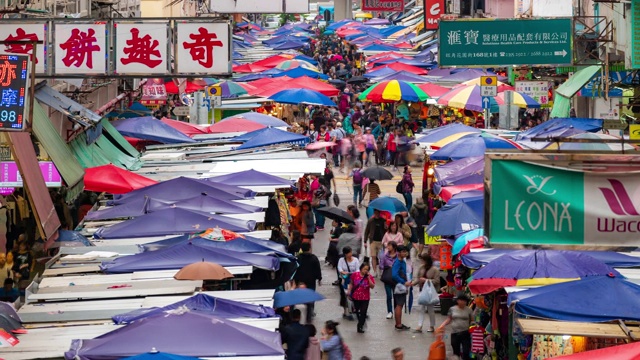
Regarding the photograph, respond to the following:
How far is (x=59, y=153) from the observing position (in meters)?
22.0

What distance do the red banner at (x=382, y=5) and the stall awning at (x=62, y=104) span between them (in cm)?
4394

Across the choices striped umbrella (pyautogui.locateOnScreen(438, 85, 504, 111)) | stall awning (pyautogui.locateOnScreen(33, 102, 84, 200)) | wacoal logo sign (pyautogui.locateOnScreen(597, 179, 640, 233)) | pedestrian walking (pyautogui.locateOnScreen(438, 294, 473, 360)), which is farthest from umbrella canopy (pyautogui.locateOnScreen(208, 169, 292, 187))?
wacoal logo sign (pyautogui.locateOnScreen(597, 179, 640, 233))

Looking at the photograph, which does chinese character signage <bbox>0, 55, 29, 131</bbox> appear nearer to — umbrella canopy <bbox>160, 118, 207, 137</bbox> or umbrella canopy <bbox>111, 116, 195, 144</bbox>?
umbrella canopy <bbox>111, 116, 195, 144</bbox>

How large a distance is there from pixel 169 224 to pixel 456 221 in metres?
4.38

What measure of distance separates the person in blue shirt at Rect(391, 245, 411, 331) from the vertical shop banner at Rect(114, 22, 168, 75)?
5.00 m

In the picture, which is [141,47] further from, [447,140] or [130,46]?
[447,140]

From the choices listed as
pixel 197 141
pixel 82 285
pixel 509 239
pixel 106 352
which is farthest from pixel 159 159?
pixel 509 239

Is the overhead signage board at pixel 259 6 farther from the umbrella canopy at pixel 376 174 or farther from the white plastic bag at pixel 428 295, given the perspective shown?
the white plastic bag at pixel 428 295

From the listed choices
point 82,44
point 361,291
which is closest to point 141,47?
point 82,44

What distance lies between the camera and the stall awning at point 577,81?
99.5 ft

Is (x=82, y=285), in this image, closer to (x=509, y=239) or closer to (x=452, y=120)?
(x=509, y=239)

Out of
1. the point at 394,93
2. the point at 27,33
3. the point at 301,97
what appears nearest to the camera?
the point at 27,33

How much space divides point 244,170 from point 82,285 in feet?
26.9

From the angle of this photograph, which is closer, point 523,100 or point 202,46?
point 202,46
